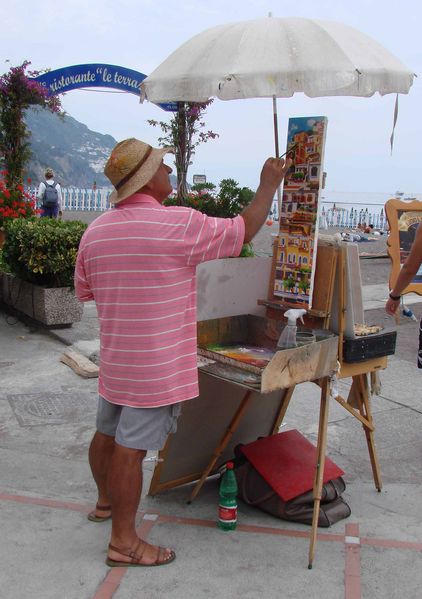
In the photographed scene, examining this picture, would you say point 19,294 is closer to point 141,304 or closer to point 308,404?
point 308,404

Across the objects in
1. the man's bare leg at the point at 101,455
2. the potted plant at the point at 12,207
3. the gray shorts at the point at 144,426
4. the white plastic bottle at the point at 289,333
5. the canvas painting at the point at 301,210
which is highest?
the canvas painting at the point at 301,210

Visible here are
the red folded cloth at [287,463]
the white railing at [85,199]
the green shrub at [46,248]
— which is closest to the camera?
the red folded cloth at [287,463]

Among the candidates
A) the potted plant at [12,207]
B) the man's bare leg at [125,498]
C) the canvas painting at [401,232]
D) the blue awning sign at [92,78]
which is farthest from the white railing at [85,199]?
the man's bare leg at [125,498]

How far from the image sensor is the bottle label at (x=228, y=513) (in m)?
3.33

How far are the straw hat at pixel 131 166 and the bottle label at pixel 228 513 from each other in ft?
5.29

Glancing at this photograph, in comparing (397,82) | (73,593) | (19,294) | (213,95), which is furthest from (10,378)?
(397,82)

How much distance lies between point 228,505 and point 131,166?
172 cm

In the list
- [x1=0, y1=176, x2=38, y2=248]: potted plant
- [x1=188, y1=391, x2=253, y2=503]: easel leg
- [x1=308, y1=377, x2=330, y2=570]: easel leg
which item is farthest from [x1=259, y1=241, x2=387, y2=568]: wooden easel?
[x1=0, y1=176, x2=38, y2=248]: potted plant

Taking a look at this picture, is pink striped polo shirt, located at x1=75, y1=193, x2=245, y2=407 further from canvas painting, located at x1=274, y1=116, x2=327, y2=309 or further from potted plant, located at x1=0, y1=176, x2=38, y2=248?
potted plant, located at x1=0, y1=176, x2=38, y2=248

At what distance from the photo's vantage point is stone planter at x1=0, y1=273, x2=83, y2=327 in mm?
7379

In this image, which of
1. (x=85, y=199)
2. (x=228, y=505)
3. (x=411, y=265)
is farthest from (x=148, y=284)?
(x=85, y=199)

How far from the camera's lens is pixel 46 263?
7262mm

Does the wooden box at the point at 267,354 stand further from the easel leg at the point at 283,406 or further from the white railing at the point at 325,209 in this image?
the white railing at the point at 325,209

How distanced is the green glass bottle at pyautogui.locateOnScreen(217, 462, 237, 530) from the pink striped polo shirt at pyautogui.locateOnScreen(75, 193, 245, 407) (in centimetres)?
69
